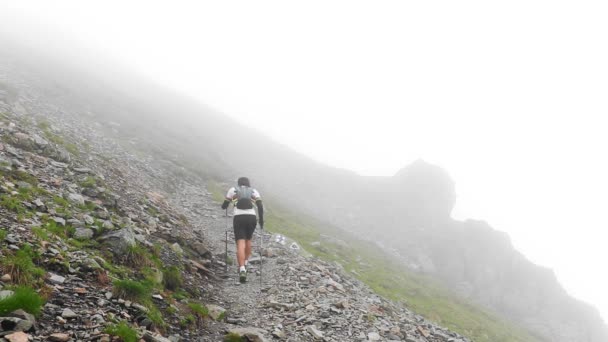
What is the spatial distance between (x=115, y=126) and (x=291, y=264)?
39.0 metres

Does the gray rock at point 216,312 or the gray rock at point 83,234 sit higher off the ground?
the gray rock at point 83,234

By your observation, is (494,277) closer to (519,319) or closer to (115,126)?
(519,319)

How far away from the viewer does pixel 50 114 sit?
31750 millimetres

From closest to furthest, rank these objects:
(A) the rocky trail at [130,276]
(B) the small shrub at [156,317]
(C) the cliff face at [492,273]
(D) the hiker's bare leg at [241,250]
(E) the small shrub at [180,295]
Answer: (A) the rocky trail at [130,276], (B) the small shrub at [156,317], (E) the small shrub at [180,295], (D) the hiker's bare leg at [241,250], (C) the cliff face at [492,273]

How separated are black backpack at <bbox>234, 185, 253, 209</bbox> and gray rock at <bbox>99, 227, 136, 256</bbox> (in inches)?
195

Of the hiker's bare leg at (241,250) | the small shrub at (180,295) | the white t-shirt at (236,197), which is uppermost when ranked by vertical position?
the white t-shirt at (236,197)

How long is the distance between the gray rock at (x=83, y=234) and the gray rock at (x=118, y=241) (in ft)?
1.17

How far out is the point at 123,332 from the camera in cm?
727

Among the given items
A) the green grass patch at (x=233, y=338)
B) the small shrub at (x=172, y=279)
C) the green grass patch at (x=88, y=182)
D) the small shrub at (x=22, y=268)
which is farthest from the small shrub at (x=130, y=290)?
the green grass patch at (x=88, y=182)

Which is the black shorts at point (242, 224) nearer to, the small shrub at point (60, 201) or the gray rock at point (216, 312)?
the gray rock at point (216, 312)

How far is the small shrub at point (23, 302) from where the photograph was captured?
6309mm

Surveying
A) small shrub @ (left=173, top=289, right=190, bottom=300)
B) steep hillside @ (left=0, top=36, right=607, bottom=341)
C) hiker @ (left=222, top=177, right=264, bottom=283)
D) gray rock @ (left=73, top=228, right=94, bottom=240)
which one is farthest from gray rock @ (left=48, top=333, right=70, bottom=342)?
steep hillside @ (left=0, top=36, right=607, bottom=341)

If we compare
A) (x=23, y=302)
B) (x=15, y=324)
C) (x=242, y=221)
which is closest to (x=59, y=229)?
(x=23, y=302)

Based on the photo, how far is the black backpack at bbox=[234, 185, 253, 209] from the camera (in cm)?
1579
